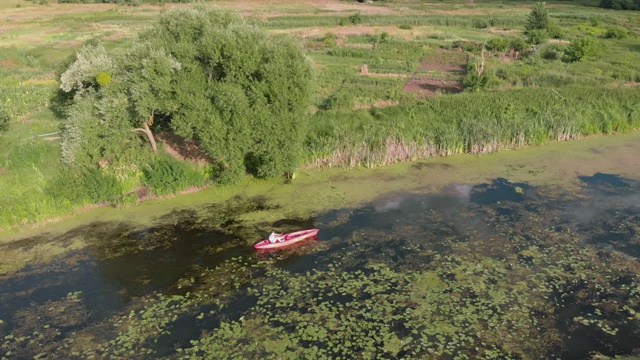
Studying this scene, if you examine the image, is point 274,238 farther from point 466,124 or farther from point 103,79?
point 466,124

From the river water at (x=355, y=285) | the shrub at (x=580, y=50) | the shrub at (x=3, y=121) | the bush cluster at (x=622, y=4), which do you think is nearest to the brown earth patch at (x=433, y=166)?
the river water at (x=355, y=285)

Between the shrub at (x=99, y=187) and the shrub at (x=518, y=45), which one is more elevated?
the shrub at (x=518, y=45)

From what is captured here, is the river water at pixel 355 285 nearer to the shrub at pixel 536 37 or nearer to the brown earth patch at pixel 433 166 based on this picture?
the brown earth patch at pixel 433 166

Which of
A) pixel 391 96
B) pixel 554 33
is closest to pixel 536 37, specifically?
pixel 554 33

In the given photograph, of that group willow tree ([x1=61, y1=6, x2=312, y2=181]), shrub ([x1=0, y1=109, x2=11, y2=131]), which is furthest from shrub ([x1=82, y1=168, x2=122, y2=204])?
shrub ([x1=0, y1=109, x2=11, y2=131])

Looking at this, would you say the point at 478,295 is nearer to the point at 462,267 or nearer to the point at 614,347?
the point at 462,267

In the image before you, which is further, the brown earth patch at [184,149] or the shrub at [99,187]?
the brown earth patch at [184,149]

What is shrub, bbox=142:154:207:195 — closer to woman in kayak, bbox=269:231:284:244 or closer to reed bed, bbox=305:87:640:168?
reed bed, bbox=305:87:640:168
